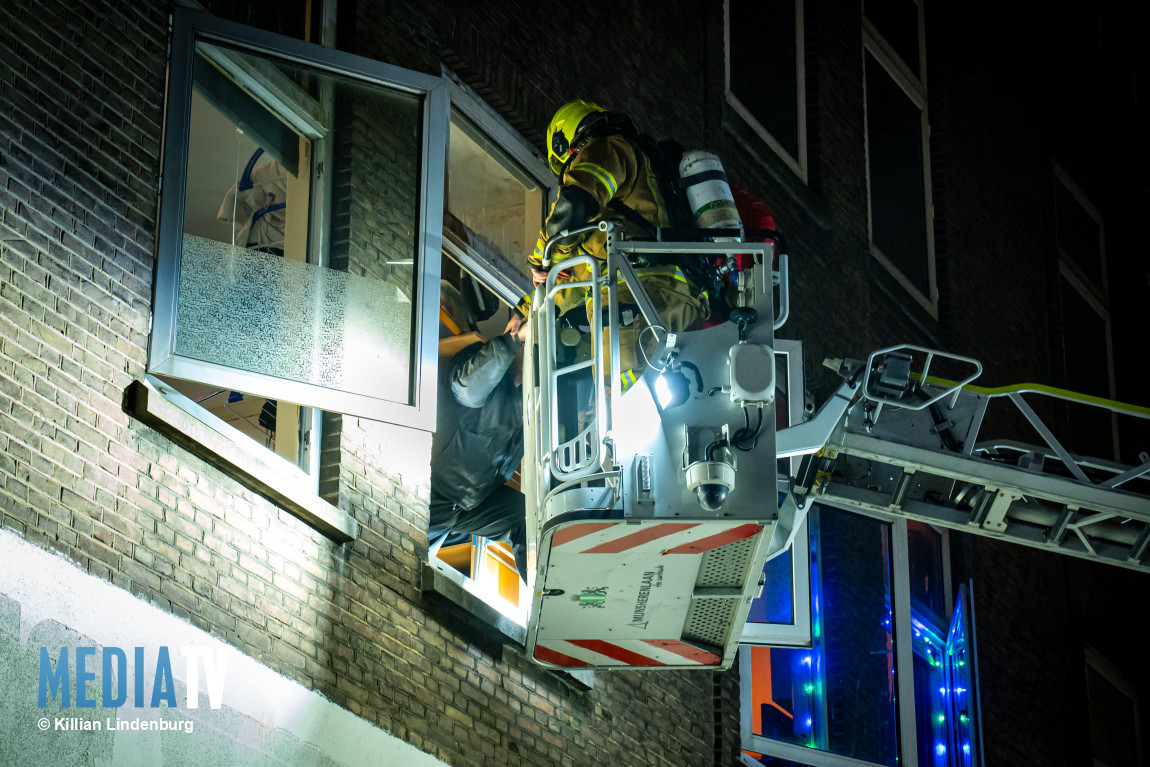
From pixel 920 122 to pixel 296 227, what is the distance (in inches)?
373

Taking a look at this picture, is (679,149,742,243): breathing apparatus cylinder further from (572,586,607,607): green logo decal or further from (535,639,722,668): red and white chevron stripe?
(535,639,722,668): red and white chevron stripe

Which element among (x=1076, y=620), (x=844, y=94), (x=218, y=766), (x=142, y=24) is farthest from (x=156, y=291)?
(x=1076, y=620)

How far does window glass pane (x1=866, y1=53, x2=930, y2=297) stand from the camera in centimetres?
1513

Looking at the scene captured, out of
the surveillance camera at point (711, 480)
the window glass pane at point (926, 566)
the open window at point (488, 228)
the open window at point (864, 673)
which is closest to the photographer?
the surveillance camera at point (711, 480)

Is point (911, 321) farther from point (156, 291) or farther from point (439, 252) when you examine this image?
point (156, 291)

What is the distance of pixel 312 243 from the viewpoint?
7.96 m

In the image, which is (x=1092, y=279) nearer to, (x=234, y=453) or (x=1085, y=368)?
(x=1085, y=368)

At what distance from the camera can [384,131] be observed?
8.28m

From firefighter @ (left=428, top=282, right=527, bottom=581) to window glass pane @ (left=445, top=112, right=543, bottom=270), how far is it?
0.41 metres

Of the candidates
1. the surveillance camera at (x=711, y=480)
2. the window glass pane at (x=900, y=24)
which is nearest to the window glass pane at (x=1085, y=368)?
the window glass pane at (x=900, y=24)

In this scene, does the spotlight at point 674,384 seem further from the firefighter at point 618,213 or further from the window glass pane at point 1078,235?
the window glass pane at point 1078,235

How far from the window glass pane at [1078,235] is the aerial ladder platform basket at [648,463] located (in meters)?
12.2

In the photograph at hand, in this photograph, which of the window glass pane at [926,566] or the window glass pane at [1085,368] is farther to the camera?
the window glass pane at [1085,368]

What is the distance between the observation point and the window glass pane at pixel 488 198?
9.47m
